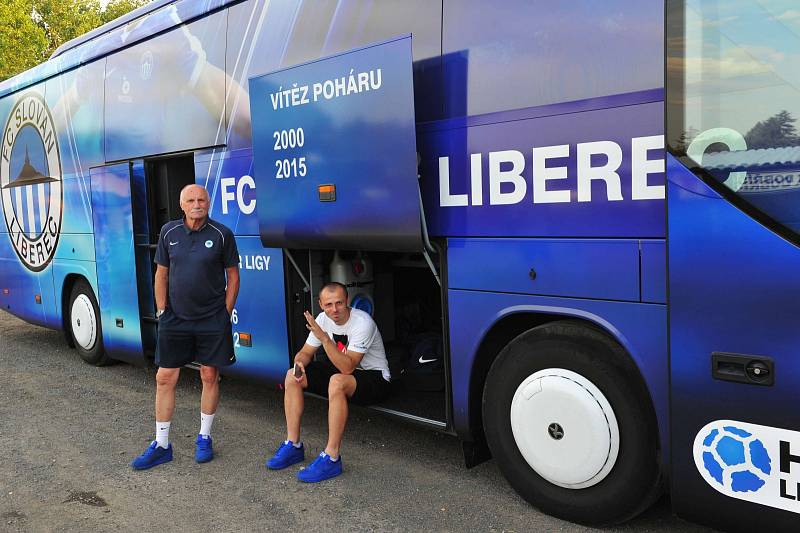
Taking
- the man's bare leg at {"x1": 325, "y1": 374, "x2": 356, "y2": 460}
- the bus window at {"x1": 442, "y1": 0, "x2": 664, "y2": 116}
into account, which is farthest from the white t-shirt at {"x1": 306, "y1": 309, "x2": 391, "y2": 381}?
the bus window at {"x1": 442, "y1": 0, "x2": 664, "y2": 116}

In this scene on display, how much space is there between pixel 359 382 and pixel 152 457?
4.87 feet

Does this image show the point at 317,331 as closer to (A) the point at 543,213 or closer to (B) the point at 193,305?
(B) the point at 193,305

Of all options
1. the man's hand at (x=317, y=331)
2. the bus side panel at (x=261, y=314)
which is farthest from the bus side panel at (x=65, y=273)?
the man's hand at (x=317, y=331)

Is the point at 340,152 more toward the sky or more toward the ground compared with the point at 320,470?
more toward the sky

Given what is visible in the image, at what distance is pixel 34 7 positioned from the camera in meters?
24.6

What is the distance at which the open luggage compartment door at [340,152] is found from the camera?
12.4 ft

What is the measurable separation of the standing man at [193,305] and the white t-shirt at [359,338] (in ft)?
2.19

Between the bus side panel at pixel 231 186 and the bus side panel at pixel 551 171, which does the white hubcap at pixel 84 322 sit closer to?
the bus side panel at pixel 231 186

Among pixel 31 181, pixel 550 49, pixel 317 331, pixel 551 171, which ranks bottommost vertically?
pixel 317 331

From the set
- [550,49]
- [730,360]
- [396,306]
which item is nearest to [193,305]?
[396,306]

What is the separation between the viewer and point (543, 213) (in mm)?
3342

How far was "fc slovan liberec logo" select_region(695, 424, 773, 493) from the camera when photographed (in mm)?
2732

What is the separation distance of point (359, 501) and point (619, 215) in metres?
2.15

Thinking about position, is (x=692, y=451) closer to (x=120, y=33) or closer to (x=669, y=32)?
(x=669, y=32)
